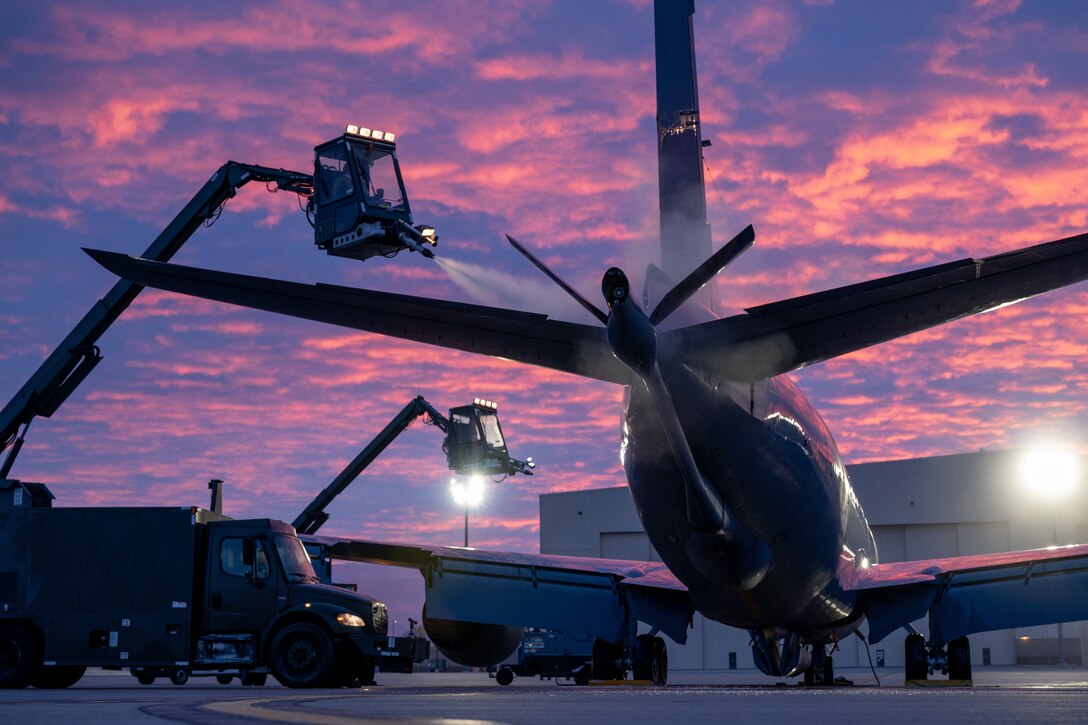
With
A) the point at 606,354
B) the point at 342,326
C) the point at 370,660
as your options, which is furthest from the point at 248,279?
the point at 370,660

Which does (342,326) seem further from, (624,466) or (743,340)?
(624,466)

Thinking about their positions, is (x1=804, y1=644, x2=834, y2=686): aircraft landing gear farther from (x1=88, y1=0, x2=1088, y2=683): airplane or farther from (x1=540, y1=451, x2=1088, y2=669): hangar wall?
(x1=540, y1=451, x2=1088, y2=669): hangar wall

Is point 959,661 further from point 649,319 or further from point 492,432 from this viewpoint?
point 492,432

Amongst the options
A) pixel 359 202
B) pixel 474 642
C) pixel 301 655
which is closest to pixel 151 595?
pixel 301 655

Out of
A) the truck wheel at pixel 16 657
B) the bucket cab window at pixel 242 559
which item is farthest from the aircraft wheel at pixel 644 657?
the truck wheel at pixel 16 657

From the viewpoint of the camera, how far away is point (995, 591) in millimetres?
21234

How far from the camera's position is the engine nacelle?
2347 centimetres

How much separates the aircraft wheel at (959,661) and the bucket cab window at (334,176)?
548 inches

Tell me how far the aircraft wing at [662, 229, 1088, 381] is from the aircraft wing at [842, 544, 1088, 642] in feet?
30.2

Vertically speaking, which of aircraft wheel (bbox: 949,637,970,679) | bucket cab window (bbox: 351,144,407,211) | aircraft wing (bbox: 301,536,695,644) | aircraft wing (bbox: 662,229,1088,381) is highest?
bucket cab window (bbox: 351,144,407,211)

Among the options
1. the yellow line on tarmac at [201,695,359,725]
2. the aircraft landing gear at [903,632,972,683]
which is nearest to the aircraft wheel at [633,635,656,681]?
the aircraft landing gear at [903,632,972,683]

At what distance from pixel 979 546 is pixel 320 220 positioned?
160 ft

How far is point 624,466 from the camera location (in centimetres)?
1673

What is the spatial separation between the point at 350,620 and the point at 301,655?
0.99m
